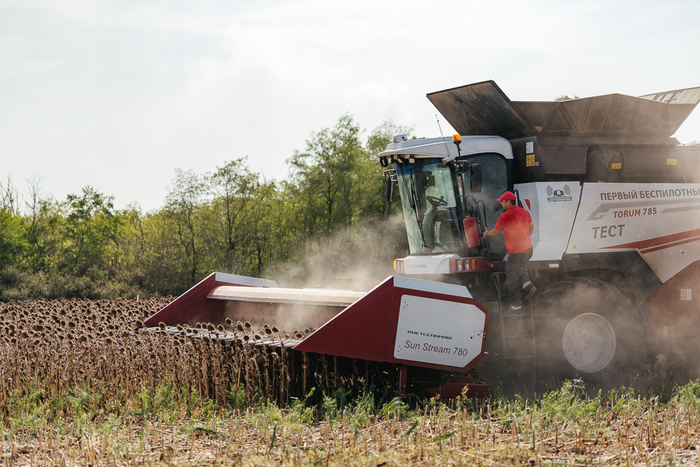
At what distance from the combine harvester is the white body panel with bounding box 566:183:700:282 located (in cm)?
A: 1

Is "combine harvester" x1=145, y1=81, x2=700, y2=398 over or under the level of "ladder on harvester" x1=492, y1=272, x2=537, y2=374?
over

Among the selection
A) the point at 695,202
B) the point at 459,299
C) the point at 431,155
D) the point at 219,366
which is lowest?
the point at 219,366

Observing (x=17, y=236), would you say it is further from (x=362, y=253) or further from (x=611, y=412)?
(x=611, y=412)

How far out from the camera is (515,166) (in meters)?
6.81

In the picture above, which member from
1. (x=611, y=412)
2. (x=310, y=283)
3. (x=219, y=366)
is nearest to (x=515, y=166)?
(x=611, y=412)

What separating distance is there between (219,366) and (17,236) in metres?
18.7

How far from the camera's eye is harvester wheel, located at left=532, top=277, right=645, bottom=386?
6355mm

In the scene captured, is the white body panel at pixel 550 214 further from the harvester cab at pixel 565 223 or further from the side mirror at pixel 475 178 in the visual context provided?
the side mirror at pixel 475 178

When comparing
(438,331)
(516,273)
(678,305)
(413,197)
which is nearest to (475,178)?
(413,197)

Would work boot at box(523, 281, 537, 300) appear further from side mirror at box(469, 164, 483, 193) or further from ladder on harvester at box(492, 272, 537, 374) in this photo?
side mirror at box(469, 164, 483, 193)

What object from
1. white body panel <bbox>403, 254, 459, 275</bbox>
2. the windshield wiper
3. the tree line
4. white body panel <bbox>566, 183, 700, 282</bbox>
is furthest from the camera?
the tree line

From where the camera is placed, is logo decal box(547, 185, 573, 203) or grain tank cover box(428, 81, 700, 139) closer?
logo decal box(547, 185, 573, 203)

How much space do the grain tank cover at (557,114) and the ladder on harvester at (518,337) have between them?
2103 millimetres

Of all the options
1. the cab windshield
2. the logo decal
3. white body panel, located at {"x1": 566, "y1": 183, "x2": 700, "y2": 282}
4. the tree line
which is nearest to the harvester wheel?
white body panel, located at {"x1": 566, "y1": 183, "x2": 700, "y2": 282}
